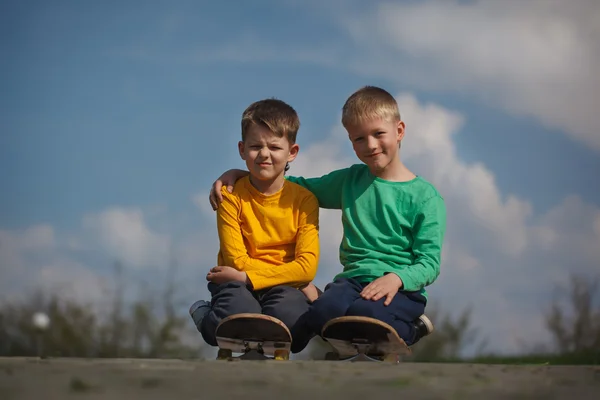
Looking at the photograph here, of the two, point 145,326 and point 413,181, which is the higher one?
point 413,181

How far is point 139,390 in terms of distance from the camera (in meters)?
2.01

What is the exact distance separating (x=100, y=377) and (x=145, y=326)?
26.4 feet

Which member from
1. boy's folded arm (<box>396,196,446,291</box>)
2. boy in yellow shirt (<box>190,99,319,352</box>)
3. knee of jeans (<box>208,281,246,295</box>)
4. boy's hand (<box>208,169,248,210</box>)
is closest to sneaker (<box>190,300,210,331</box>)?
boy in yellow shirt (<box>190,99,319,352</box>)

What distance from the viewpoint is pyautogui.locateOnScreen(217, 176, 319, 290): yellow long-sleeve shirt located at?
15.0 ft

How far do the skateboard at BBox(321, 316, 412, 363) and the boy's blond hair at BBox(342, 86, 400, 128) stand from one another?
116 cm

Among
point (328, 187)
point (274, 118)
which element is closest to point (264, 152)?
point (274, 118)

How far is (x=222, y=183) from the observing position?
489cm

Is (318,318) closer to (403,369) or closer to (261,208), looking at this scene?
(261,208)

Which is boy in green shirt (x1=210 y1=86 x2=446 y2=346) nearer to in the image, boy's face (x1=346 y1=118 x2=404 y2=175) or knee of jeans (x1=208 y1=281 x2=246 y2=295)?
boy's face (x1=346 y1=118 x2=404 y2=175)

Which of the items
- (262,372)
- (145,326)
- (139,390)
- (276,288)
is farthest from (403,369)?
(145,326)

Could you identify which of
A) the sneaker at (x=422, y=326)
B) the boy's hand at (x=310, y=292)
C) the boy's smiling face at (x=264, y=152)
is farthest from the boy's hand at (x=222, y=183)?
the sneaker at (x=422, y=326)

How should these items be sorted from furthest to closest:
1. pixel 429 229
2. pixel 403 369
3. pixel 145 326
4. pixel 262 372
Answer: pixel 145 326 → pixel 429 229 → pixel 403 369 → pixel 262 372

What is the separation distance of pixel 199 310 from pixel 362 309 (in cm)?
105

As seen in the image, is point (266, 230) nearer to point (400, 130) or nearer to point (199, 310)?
point (199, 310)
